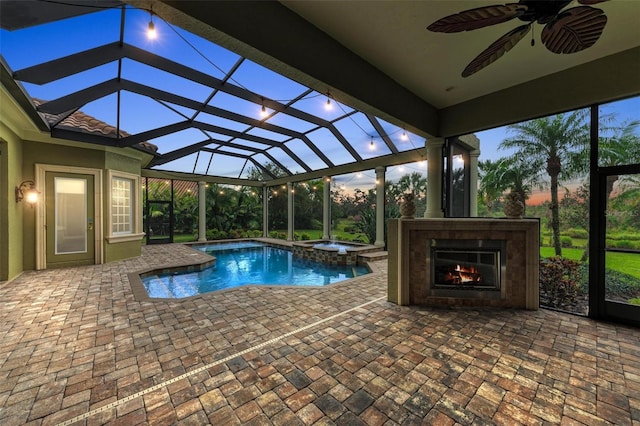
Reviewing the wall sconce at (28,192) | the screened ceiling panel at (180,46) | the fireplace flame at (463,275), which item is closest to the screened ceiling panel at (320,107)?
the screened ceiling panel at (180,46)

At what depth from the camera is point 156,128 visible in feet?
25.1

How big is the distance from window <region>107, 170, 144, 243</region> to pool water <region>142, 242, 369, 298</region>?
231 cm

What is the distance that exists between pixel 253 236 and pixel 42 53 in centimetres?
1137

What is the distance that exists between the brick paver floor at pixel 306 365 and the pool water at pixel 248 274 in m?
1.78

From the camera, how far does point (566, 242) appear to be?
14.5 ft

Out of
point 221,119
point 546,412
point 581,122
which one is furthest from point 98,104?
point 581,122

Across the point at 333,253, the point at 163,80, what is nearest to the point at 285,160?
the point at 333,253

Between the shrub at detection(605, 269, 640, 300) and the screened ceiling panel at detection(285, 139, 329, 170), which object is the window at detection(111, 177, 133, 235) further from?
the shrub at detection(605, 269, 640, 300)

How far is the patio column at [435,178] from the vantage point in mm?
4945

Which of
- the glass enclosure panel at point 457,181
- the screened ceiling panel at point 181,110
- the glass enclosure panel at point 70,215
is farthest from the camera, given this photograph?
the screened ceiling panel at point 181,110

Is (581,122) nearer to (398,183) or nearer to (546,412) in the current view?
(546,412)

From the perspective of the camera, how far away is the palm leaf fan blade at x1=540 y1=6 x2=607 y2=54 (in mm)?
1724

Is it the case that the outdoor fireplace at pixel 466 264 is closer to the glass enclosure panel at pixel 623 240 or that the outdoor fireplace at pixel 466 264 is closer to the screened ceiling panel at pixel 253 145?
the glass enclosure panel at pixel 623 240

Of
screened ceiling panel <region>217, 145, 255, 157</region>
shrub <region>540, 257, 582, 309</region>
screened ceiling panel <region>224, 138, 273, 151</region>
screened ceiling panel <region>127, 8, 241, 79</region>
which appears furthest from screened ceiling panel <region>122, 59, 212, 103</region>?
shrub <region>540, 257, 582, 309</region>
